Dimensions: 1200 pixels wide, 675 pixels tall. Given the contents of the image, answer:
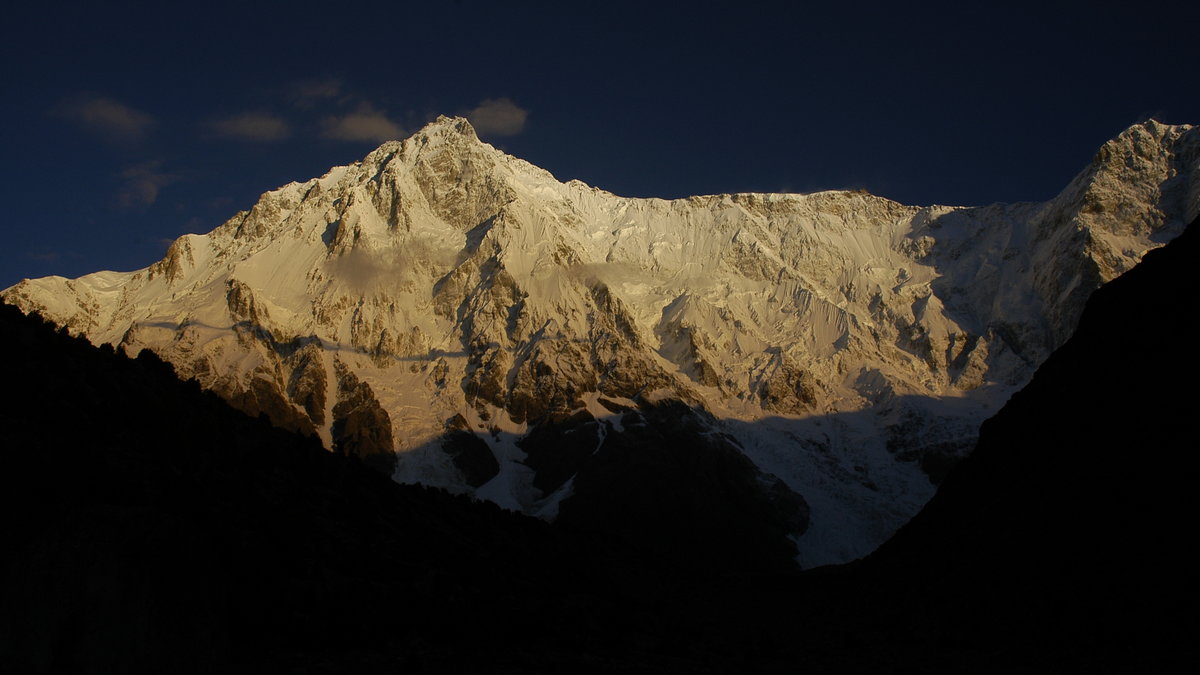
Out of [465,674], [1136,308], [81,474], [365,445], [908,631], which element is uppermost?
[365,445]

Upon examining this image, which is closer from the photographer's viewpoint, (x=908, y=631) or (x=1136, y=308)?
(x=908, y=631)

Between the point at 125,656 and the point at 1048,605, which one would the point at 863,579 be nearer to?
the point at 1048,605

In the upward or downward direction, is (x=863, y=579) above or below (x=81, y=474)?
below

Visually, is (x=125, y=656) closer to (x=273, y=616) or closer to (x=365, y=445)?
(x=273, y=616)

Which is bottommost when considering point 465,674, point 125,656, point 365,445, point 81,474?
point 465,674

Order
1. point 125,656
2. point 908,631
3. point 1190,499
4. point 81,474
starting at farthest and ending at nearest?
point 908,631 → point 1190,499 → point 81,474 → point 125,656

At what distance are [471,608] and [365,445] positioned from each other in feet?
470

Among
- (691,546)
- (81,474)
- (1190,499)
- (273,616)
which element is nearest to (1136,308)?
(1190,499)

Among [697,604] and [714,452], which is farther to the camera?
[714,452]

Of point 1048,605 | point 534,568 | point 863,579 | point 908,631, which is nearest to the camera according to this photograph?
point 1048,605

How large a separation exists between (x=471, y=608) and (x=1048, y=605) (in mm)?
19811

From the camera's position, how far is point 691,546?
144 metres

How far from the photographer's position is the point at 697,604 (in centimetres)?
6250

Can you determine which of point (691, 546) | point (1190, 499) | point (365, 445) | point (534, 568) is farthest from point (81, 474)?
point (365, 445)
